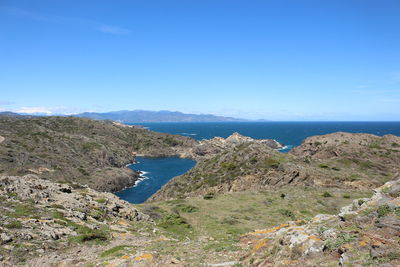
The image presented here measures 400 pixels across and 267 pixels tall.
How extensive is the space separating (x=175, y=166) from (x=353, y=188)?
99.7 metres

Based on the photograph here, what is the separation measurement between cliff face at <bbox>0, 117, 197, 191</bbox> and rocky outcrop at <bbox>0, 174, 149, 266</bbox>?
48.1 metres

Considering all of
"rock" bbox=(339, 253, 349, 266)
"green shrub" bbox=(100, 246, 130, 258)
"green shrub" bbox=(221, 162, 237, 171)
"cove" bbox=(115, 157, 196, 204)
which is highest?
"rock" bbox=(339, 253, 349, 266)

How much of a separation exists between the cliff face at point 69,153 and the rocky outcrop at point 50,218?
158ft

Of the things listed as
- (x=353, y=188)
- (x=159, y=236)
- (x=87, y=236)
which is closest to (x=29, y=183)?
(x=87, y=236)

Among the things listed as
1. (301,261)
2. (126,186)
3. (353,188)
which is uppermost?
(301,261)

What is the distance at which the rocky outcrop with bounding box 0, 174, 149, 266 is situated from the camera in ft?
57.0

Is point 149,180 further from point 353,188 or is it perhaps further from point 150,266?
point 150,266

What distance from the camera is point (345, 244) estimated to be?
10.7 m

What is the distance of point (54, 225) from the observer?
20.8 metres

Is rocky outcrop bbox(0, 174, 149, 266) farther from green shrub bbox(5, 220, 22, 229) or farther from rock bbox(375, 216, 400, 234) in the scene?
rock bbox(375, 216, 400, 234)

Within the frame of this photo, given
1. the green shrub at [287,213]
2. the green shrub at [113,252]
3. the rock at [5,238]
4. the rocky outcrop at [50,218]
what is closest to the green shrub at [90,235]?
the rocky outcrop at [50,218]

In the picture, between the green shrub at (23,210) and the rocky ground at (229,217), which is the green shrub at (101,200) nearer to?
the rocky ground at (229,217)

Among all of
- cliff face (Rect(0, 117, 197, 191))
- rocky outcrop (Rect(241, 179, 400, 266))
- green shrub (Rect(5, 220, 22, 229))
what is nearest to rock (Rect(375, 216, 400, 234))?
rocky outcrop (Rect(241, 179, 400, 266))

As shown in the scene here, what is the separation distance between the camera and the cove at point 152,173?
89.8 meters
